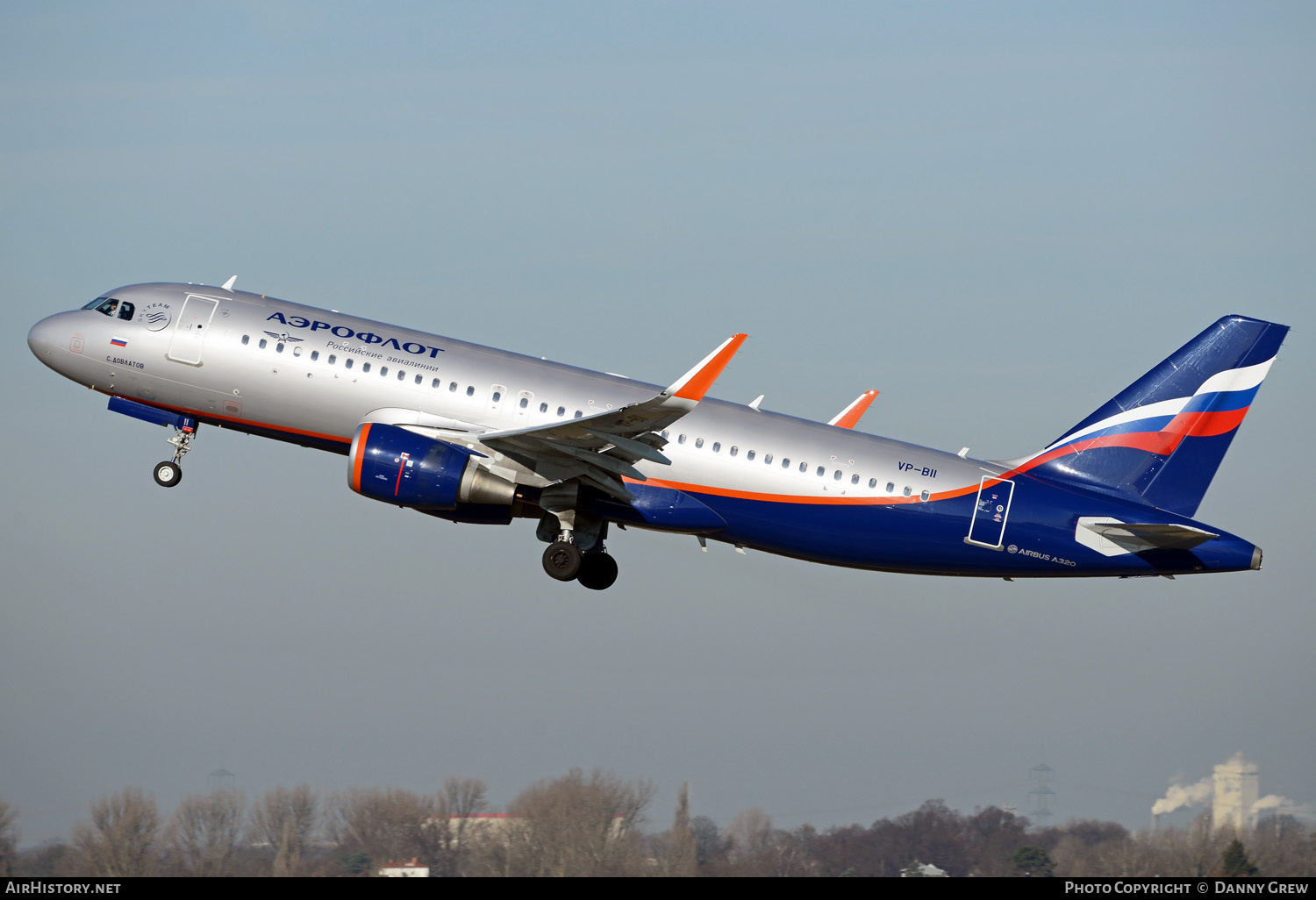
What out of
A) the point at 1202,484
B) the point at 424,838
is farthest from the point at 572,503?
the point at 1202,484

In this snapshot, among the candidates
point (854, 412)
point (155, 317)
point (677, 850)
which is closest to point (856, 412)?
point (854, 412)

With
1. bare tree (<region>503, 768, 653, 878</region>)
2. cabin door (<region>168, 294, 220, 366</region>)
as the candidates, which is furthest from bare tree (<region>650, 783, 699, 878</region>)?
cabin door (<region>168, 294, 220, 366</region>)

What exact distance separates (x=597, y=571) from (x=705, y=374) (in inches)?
369

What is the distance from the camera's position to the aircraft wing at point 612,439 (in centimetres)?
3042

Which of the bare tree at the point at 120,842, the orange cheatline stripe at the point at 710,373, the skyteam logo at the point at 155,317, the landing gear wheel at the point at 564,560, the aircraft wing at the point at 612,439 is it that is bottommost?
the bare tree at the point at 120,842

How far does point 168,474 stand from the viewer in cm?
3712

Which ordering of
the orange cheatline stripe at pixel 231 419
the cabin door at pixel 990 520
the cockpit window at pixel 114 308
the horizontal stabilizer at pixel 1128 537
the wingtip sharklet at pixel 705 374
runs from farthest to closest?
the cockpit window at pixel 114 308 → the orange cheatline stripe at pixel 231 419 → the cabin door at pixel 990 520 → the horizontal stabilizer at pixel 1128 537 → the wingtip sharklet at pixel 705 374

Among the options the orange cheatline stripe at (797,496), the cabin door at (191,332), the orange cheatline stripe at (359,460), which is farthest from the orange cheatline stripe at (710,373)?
the cabin door at (191,332)

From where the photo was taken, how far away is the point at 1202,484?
35438 mm

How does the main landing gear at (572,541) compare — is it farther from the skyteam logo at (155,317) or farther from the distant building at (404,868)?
the skyteam logo at (155,317)

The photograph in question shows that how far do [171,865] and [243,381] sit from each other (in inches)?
454

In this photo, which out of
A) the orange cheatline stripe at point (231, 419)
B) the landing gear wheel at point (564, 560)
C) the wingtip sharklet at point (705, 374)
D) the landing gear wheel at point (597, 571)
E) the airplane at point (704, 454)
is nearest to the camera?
the wingtip sharklet at point (705, 374)

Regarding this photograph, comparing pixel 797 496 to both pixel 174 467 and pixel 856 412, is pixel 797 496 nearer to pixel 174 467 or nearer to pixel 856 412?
pixel 856 412

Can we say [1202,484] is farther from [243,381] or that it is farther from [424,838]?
[243,381]
